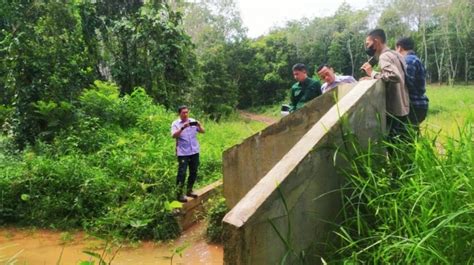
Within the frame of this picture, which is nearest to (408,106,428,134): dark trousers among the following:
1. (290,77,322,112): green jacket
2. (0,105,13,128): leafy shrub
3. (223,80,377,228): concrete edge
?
(223,80,377,228): concrete edge

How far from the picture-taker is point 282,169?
2.25 metres

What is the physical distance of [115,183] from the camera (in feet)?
23.6

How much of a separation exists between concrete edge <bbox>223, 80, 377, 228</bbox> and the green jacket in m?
2.44

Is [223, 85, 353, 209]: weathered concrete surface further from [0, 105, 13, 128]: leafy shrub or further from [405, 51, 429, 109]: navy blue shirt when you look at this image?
[0, 105, 13, 128]: leafy shrub

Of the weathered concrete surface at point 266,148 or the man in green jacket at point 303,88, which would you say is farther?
the man in green jacket at point 303,88

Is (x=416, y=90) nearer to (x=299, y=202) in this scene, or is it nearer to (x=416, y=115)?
(x=416, y=115)

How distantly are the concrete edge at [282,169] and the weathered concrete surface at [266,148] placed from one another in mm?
1013

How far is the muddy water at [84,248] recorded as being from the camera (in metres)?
5.54

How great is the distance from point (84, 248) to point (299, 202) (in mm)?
4567

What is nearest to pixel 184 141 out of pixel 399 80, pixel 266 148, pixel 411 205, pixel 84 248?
pixel 84 248

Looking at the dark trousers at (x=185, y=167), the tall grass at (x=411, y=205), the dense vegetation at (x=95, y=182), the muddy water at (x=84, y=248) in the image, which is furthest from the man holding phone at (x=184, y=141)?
the tall grass at (x=411, y=205)

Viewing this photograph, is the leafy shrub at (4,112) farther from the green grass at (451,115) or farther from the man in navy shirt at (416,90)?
the man in navy shirt at (416,90)

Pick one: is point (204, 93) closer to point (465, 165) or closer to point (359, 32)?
point (359, 32)

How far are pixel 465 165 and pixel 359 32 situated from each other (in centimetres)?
3873
